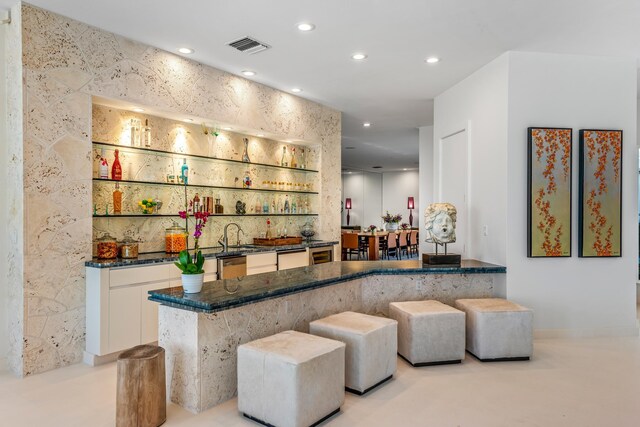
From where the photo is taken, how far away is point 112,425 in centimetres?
265

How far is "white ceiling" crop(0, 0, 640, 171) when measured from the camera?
11.6 ft

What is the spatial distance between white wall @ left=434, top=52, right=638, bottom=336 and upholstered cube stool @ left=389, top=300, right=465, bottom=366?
1151mm

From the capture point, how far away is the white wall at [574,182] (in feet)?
14.7

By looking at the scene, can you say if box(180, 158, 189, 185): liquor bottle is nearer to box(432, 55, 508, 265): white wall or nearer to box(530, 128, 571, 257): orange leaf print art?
box(432, 55, 508, 265): white wall

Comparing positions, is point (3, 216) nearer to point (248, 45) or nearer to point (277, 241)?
point (248, 45)

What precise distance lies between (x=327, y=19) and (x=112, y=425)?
3.54m

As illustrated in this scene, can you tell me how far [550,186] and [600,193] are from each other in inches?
22.3

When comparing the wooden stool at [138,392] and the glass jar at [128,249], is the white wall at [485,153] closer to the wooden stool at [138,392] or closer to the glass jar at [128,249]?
the wooden stool at [138,392]

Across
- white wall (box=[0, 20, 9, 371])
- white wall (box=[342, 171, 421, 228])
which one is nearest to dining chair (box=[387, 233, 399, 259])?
white wall (box=[342, 171, 421, 228])

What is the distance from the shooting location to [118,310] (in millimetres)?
3844

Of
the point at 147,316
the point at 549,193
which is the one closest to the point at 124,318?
the point at 147,316

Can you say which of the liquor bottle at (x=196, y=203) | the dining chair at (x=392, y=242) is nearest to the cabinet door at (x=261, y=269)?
the liquor bottle at (x=196, y=203)

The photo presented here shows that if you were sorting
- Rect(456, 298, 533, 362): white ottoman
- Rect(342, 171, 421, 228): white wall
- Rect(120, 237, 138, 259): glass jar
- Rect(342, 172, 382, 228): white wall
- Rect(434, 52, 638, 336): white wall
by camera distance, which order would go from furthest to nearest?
Rect(342, 172, 382, 228): white wall → Rect(342, 171, 421, 228): white wall → Rect(434, 52, 638, 336): white wall → Rect(120, 237, 138, 259): glass jar → Rect(456, 298, 533, 362): white ottoman

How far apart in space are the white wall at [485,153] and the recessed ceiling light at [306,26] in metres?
2.15
